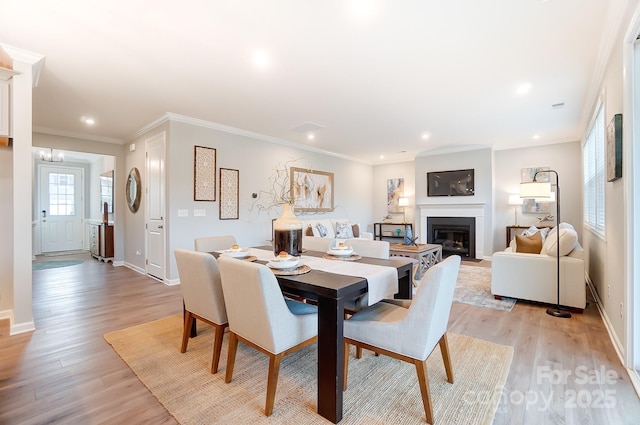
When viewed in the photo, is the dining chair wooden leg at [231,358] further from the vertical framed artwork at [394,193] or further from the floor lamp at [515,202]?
the vertical framed artwork at [394,193]

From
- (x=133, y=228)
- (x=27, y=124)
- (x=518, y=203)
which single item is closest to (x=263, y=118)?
(x=27, y=124)

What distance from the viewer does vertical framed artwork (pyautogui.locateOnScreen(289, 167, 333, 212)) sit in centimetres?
645

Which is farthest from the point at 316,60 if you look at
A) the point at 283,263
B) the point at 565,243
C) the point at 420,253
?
the point at 565,243

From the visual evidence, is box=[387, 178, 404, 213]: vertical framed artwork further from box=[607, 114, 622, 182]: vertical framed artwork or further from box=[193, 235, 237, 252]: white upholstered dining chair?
box=[193, 235, 237, 252]: white upholstered dining chair

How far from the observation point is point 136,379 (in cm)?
202

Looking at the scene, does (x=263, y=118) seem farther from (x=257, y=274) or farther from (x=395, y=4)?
(x=257, y=274)

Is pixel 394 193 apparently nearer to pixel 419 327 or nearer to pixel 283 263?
pixel 283 263

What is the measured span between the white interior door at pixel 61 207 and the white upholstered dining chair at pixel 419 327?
9065 millimetres

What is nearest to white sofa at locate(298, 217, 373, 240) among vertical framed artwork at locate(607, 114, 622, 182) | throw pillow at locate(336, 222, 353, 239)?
throw pillow at locate(336, 222, 353, 239)

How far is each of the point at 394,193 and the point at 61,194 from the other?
345 inches

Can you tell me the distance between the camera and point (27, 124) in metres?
2.81

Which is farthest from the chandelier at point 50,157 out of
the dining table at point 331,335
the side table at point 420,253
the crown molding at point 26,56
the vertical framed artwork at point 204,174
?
the dining table at point 331,335

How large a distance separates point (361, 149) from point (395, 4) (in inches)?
194

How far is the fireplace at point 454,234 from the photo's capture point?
6.71 m
